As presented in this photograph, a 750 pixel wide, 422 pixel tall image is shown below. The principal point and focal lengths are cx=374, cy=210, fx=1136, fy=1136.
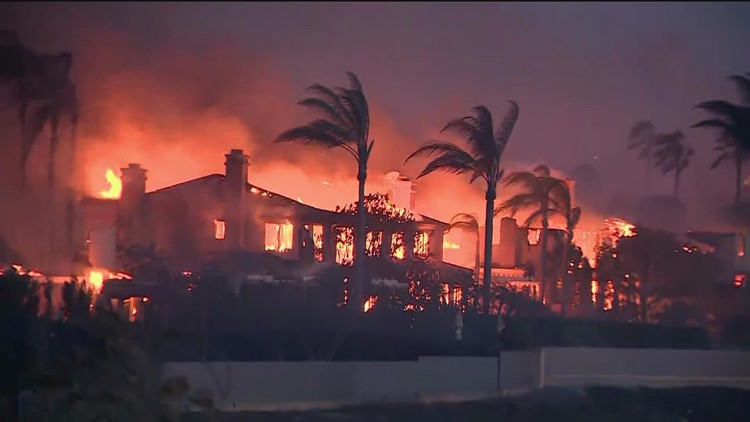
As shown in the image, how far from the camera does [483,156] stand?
2708 cm

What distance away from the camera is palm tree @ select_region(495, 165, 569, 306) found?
30422mm

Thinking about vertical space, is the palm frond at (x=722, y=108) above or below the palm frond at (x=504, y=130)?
above

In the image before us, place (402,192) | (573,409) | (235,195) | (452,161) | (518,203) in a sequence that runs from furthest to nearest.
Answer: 1. (518,203)
2. (402,192)
3. (235,195)
4. (452,161)
5. (573,409)

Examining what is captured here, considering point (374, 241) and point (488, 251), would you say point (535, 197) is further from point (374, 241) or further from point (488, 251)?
point (374, 241)

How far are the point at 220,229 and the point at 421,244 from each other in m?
5.11

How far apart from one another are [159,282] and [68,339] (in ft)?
24.8

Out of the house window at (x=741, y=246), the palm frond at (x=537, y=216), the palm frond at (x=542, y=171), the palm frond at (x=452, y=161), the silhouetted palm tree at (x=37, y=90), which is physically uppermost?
the silhouetted palm tree at (x=37, y=90)

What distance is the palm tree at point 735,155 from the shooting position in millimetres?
29609

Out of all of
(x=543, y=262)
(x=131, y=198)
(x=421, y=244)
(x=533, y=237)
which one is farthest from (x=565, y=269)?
(x=131, y=198)

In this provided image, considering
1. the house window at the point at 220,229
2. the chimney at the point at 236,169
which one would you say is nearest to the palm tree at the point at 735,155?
the chimney at the point at 236,169

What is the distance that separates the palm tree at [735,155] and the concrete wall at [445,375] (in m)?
6.46

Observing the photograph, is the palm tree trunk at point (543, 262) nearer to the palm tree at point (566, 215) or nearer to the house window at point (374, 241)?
the palm tree at point (566, 215)

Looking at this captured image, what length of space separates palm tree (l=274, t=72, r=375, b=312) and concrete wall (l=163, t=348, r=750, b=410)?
4.57 metres

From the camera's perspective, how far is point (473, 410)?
2058 centimetres
